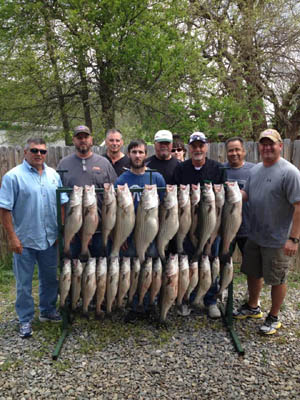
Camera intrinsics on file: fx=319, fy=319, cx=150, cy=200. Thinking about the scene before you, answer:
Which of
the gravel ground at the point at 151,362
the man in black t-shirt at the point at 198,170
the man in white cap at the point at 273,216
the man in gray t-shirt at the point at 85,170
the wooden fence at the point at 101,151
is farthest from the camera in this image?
the wooden fence at the point at 101,151

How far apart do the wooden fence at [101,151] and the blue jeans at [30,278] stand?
247 centimetres

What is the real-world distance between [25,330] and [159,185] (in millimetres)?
2401

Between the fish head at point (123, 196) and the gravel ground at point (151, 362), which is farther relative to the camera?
the fish head at point (123, 196)

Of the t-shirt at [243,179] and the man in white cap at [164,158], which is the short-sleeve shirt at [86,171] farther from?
the t-shirt at [243,179]

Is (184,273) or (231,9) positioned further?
(231,9)

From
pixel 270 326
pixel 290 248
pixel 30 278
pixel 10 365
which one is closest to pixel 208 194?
pixel 290 248

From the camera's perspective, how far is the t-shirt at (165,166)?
177 inches

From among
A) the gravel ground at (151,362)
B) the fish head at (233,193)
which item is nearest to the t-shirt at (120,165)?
the fish head at (233,193)

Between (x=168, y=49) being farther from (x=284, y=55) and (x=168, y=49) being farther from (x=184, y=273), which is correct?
(x=184, y=273)

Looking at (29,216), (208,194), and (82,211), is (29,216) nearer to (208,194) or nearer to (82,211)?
(82,211)

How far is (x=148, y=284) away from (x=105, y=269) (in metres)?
0.53

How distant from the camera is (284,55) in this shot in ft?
36.2

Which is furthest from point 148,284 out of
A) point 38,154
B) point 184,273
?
point 38,154

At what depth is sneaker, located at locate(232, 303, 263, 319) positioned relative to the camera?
425 cm
